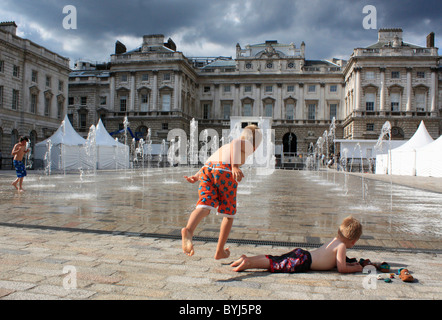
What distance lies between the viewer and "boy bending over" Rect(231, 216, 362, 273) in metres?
3.37

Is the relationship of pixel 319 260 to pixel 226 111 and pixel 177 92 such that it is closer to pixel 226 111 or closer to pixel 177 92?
pixel 177 92

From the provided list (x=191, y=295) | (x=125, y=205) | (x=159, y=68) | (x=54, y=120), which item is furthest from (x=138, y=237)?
(x=159, y=68)

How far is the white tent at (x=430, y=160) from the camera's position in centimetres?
2235

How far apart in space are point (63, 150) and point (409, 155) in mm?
24835

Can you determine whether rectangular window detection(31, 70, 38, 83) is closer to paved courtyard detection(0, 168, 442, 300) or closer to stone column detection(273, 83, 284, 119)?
paved courtyard detection(0, 168, 442, 300)

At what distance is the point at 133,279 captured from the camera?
3.12 meters

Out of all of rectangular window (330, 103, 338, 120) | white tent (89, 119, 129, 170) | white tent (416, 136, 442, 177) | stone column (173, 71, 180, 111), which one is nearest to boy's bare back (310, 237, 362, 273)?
white tent (416, 136, 442, 177)

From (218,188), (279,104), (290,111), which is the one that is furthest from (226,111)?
(218,188)

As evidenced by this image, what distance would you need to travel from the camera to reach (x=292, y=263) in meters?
3.39

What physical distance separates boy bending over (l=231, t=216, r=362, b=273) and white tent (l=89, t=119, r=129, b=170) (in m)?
27.2

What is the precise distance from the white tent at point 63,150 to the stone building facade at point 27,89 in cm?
587

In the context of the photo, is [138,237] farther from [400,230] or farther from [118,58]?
[118,58]

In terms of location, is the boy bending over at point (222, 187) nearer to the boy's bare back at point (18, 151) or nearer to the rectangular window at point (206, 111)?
the boy's bare back at point (18, 151)

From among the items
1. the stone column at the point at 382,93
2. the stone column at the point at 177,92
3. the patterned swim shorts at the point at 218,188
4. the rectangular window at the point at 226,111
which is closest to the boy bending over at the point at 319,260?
the patterned swim shorts at the point at 218,188
